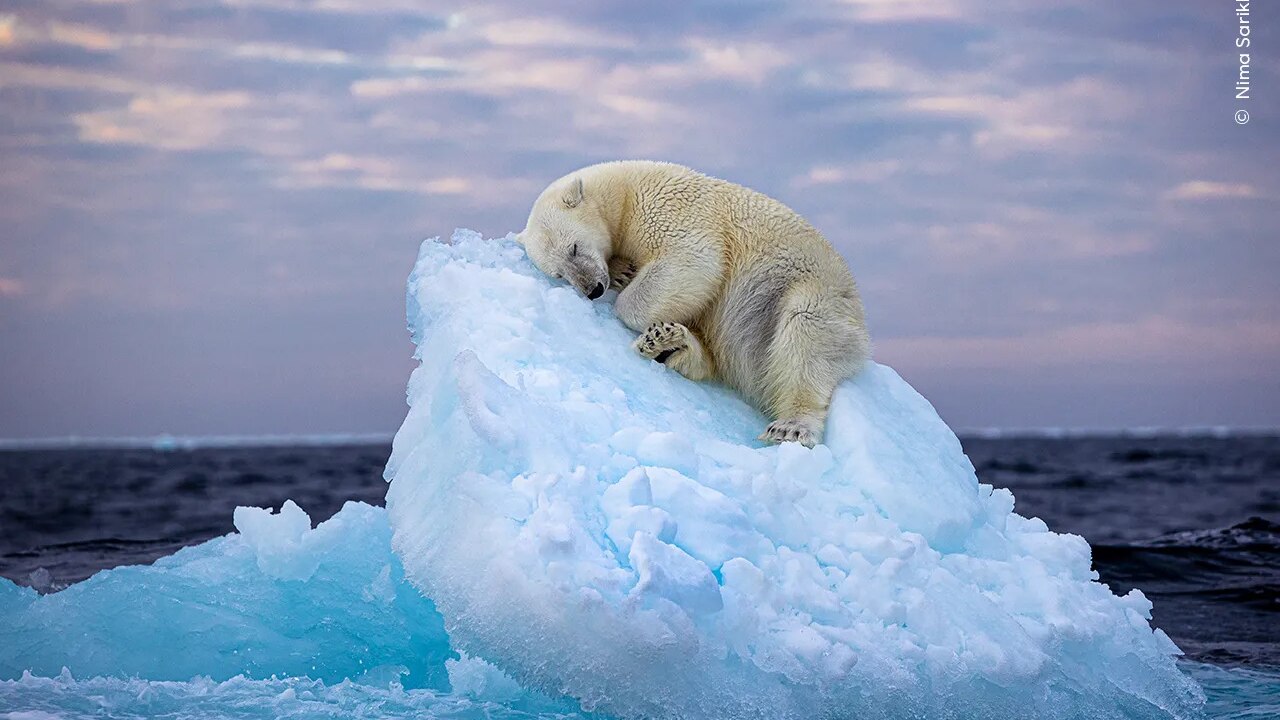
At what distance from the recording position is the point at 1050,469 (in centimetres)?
4003

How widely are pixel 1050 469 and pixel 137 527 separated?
30801mm

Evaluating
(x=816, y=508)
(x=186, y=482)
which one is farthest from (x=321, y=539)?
(x=186, y=482)

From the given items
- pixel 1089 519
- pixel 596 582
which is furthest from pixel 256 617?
pixel 1089 519

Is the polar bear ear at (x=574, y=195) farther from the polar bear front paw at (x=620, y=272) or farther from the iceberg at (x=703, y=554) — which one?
the iceberg at (x=703, y=554)

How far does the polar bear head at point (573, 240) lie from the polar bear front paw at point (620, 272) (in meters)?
0.08

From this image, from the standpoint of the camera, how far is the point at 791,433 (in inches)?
214

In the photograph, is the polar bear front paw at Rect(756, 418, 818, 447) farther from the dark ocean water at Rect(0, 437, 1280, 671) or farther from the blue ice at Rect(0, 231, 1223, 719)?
the dark ocean water at Rect(0, 437, 1280, 671)

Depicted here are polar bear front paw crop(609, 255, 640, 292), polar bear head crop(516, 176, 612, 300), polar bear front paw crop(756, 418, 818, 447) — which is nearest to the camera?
polar bear front paw crop(756, 418, 818, 447)

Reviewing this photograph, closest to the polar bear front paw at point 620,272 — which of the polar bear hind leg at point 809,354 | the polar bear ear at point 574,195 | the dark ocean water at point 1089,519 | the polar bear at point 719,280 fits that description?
the polar bear at point 719,280

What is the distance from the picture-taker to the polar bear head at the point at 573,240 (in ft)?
19.6

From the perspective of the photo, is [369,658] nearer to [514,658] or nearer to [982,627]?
[514,658]

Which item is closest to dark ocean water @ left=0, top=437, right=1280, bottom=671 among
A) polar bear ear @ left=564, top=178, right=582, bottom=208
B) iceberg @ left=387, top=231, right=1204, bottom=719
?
iceberg @ left=387, top=231, right=1204, bottom=719

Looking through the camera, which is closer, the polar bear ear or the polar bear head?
the polar bear head

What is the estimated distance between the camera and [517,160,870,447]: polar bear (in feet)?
19.0
